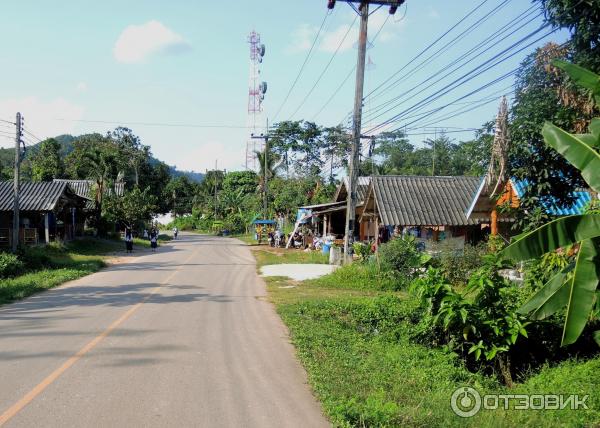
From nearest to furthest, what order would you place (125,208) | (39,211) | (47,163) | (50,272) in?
1. (50,272)
2. (39,211)
3. (125,208)
4. (47,163)

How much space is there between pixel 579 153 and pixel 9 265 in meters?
18.7

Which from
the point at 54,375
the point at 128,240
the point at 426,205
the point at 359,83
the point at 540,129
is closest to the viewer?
the point at 54,375

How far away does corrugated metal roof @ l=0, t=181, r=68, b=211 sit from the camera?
29.8 meters

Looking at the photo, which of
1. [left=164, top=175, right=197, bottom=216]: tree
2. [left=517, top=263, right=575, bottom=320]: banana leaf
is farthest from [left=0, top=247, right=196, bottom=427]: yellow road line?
[left=164, top=175, right=197, bottom=216]: tree

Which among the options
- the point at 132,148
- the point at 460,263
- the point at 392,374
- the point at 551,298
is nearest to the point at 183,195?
the point at 132,148

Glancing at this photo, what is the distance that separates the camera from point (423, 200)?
24.6 m

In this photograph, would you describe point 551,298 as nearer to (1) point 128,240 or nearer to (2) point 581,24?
(2) point 581,24

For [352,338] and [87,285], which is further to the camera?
[87,285]

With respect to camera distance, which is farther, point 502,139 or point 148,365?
point 502,139

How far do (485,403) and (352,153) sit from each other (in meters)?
13.2

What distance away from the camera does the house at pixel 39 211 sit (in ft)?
97.5

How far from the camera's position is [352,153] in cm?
1855

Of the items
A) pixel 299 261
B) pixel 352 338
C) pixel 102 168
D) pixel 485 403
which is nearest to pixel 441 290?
pixel 352 338

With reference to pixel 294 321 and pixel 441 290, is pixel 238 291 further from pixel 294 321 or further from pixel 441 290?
pixel 441 290
